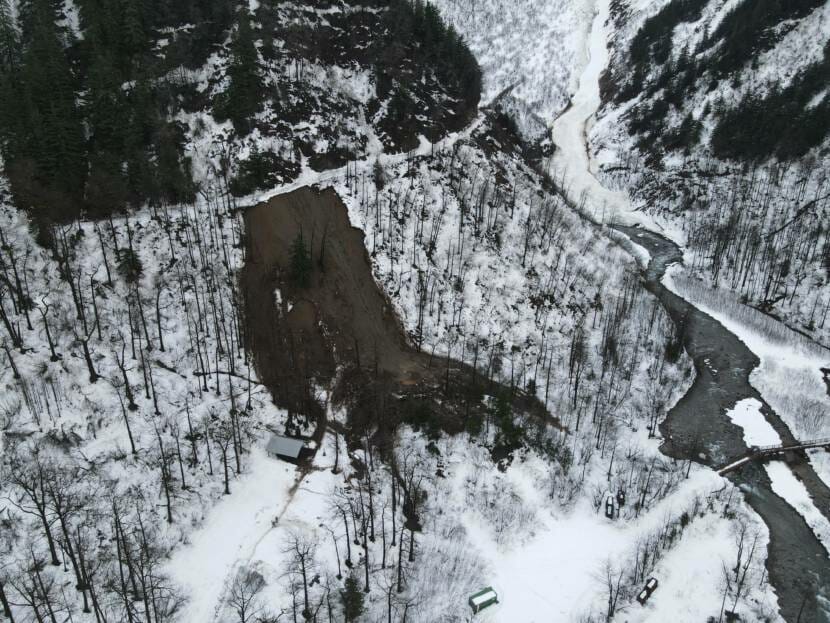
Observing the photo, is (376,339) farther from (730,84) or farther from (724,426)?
(730,84)

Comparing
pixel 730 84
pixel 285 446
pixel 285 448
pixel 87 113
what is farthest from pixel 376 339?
pixel 730 84

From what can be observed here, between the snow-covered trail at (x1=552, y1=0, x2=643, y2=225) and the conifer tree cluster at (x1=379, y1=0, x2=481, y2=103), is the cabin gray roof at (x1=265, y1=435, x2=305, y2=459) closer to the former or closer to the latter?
the conifer tree cluster at (x1=379, y1=0, x2=481, y2=103)

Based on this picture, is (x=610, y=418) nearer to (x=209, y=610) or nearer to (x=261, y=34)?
(x=209, y=610)

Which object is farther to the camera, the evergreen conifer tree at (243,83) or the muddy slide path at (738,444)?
the evergreen conifer tree at (243,83)

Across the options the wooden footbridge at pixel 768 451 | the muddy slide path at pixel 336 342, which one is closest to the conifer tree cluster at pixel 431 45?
the muddy slide path at pixel 336 342

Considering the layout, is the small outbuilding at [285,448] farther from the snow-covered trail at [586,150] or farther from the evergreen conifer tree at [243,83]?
the snow-covered trail at [586,150]

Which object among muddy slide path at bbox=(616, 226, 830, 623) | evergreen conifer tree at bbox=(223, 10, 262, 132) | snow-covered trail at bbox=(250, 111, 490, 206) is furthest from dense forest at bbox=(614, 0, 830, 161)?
evergreen conifer tree at bbox=(223, 10, 262, 132)
